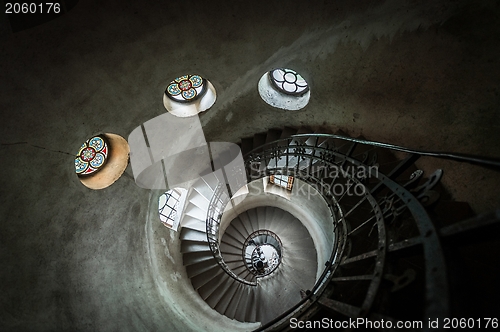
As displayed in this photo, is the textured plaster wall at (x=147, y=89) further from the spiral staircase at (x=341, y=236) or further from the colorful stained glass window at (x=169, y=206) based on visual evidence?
the colorful stained glass window at (x=169, y=206)

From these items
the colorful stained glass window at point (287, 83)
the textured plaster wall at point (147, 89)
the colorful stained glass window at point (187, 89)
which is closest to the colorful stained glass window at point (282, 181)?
the colorful stained glass window at point (287, 83)

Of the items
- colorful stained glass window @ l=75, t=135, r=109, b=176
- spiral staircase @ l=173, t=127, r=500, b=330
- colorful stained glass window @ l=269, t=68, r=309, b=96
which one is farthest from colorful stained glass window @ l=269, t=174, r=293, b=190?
colorful stained glass window @ l=75, t=135, r=109, b=176

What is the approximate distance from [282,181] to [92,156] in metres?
6.01

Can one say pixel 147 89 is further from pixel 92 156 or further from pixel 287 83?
pixel 287 83

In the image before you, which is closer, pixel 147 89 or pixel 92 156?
pixel 147 89

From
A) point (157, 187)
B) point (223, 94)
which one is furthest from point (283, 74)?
point (157, 187)

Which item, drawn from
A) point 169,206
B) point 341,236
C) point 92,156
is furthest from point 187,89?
point 341,236

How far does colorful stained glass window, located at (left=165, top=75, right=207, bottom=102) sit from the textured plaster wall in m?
1.10

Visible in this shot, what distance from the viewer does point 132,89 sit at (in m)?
4.94

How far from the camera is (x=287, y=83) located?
7.14 m

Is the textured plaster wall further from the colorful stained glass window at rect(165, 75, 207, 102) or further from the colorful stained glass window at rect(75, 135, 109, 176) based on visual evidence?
the colorful stained glass window at rect(165, 75, 207, 102)

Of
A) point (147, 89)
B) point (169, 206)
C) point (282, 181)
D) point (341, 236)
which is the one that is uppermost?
point (147, 89)

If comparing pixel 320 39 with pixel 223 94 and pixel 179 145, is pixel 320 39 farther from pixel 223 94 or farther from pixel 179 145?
Result: pixel 179 145

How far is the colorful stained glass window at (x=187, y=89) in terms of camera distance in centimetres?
671
